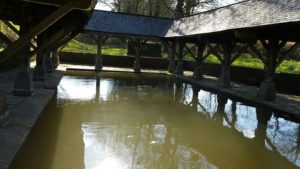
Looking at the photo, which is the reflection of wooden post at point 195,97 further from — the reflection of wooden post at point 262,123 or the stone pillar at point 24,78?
the stone pillar at point 24,78

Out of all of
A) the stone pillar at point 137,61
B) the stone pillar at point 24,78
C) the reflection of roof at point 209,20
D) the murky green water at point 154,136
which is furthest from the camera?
the stone pillar at point 137,61

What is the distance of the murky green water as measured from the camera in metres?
5.64

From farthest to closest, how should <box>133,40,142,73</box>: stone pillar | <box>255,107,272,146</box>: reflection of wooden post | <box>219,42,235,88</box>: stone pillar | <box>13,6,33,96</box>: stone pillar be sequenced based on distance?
<box>133,40,142,73</box>: stone pillar, <box>219,42,235,88</box>: stone pillar, <box>13,6,33,96</box>: stone pillar, <box>255,107,272,146</box>: reflection of wooden post

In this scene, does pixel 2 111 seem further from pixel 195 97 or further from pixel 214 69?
pixel 214 69

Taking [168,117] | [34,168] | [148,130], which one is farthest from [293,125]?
[34,168]

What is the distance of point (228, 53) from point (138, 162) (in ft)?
37.7

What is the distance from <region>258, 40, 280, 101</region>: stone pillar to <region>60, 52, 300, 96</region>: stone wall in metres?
3.00

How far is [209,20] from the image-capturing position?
1684 cm

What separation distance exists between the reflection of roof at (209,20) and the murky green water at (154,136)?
9.91 feet

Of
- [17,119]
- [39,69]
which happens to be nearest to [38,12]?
[39,69]

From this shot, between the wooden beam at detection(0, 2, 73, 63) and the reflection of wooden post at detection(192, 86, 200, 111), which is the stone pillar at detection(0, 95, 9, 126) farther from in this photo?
the reflection of wooden post at detection(192, 86, 200, 111)

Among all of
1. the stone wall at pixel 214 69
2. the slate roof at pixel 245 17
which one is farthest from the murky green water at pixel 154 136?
the stone wall at pixel 214 69

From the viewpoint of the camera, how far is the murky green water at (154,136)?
564 cm

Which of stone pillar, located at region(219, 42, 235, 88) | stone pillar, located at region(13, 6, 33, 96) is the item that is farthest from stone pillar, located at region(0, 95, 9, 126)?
stone pillar, located at region(219, 42, 235, 88)
